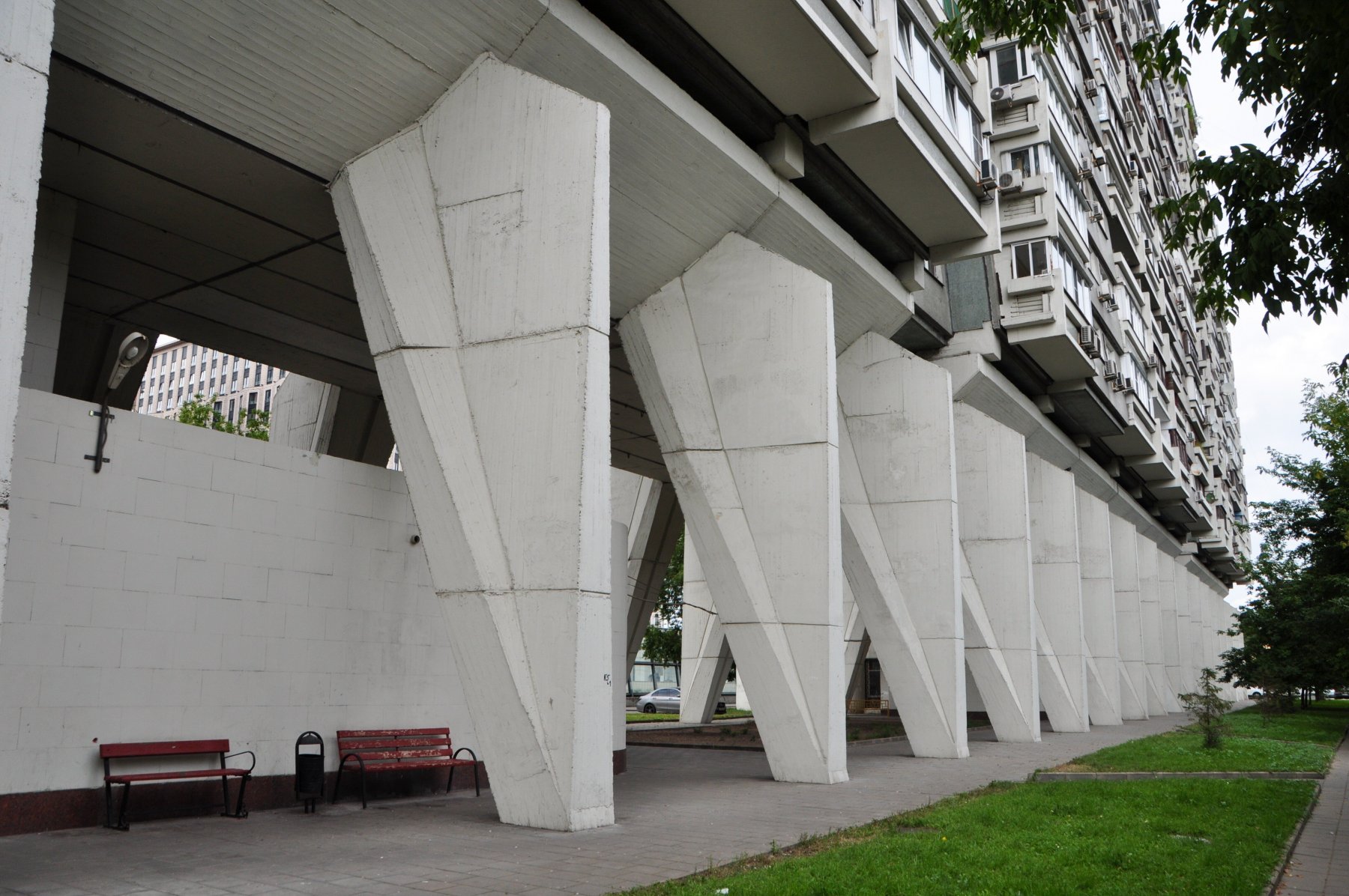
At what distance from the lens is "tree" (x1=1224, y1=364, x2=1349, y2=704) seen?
31.2 meters

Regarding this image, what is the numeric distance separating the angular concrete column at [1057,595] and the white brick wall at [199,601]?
787 inches

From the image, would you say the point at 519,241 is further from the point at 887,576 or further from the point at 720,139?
the point at 887,576

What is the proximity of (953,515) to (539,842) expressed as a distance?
13.0 meters

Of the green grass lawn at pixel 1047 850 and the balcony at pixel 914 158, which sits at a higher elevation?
the balcony at pixel 914 158

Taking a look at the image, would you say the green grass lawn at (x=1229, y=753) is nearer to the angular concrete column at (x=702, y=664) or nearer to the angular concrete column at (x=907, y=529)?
the angular concrete column at (x=907, y=529)

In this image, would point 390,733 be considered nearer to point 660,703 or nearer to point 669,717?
point 669,717

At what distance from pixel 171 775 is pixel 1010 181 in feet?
77.4

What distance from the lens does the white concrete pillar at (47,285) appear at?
13359 millimetres

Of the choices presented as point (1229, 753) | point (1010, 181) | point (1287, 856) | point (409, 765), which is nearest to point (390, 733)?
point (409, 765)

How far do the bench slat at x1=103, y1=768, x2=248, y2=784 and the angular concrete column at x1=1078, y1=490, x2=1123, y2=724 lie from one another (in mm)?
28153

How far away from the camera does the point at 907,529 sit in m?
20.7

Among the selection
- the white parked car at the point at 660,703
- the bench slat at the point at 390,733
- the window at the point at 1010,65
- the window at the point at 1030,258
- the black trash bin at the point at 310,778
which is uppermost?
the window at the point at 1010,65

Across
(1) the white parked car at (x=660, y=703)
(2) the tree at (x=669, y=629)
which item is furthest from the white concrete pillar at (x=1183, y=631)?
(2) the tree at (x=669, y=629)

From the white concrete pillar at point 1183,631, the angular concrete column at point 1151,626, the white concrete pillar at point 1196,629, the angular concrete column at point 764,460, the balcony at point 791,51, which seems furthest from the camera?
the white concrete pillar at point 1196,629
